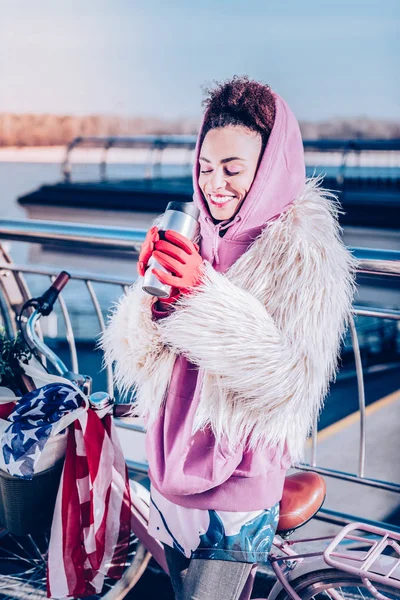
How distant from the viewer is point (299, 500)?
1640 millimetres

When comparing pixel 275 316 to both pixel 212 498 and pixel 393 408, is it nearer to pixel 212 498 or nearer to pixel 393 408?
pixel 212 498

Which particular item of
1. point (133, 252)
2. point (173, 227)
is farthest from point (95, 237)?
point (173, 227)

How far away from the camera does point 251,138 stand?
147 centimetres

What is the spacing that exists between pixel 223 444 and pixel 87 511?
1.76 feet

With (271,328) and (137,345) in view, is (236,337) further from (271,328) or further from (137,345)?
(137,345)

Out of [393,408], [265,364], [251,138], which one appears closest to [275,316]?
[265,364]

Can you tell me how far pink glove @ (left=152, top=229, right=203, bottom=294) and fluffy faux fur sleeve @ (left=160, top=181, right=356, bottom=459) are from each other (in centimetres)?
4

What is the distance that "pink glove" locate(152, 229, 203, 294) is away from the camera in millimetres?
1356

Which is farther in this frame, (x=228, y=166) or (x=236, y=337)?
(x=228, y=166)

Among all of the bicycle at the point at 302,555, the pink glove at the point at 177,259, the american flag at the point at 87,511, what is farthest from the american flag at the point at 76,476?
the pink glove at the point at 177,259

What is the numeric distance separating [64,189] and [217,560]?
17.3 m

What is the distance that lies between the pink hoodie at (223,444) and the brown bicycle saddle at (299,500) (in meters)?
0.10

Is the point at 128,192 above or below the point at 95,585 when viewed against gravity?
above

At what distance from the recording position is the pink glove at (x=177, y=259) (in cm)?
136
